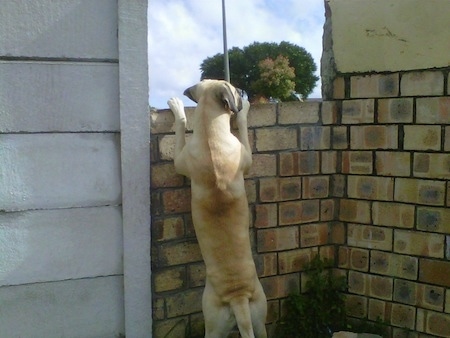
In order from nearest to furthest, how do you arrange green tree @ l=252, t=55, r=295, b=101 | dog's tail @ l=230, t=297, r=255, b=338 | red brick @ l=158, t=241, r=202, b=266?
dog's tail @ l=230, t=297, r=255, b=338
red brick @ l=158, t=241, r=202, b=266
green tree @ l=252, t=55, r=295, b=101

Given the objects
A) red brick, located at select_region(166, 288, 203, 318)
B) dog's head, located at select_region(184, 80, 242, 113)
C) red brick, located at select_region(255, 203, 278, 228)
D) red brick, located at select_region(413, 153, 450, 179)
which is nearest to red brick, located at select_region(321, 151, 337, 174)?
red brick, located at select_region(255, 203, 278, 228)

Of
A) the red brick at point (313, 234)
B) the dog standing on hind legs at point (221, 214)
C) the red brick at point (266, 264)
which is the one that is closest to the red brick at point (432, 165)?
the red brick at point (313, 234)

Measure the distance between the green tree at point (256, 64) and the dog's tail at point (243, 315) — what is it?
17.7 m

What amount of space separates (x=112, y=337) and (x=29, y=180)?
1.28m

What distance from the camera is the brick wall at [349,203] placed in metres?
3.71

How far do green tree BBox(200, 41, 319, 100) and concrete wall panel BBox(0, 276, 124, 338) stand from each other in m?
17.4

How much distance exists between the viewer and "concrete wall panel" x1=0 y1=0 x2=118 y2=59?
3.26 m

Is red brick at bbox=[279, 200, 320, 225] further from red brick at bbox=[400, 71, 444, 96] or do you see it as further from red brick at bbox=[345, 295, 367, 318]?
red brick at bbox=[400, 71, 444, 96]

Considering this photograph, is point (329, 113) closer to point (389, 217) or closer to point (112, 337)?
point (389, 217)

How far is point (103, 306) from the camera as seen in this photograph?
142 inches

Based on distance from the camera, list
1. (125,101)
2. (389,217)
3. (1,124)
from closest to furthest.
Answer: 1. (1,124)
2. (125,101)
3. (389,217)

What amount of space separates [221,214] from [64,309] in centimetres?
130

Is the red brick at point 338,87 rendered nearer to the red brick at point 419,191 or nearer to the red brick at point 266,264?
the red brick at point 419,191

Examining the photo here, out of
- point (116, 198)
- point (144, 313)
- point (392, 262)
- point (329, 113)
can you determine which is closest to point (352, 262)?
point (392, 262)
